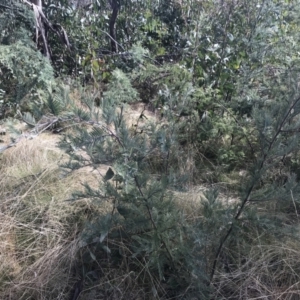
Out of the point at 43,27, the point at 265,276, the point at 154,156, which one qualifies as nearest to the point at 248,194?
the point at 265,276

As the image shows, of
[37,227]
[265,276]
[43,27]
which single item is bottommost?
[37,227]

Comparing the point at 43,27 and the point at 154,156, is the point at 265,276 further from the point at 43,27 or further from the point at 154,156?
the point at 43,27

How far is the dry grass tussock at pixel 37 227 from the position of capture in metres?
2.36


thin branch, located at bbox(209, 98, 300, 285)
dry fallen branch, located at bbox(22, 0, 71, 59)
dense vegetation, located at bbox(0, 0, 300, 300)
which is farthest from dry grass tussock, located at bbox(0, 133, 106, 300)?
dry fallen branch, located at bbox(22, 0, 71, 59)

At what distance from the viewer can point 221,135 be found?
3.41m

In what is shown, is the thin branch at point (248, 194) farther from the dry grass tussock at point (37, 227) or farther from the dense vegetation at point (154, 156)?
the dry grass tussock at point (37, 227)

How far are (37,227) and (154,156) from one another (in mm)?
976

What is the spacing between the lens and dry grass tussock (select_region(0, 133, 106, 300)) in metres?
2.36

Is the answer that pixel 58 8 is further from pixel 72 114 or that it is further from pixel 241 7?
pixel 72 114

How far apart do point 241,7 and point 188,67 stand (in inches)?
27.1

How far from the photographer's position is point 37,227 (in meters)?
2.66

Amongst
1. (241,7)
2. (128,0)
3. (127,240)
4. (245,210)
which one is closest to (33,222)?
(127,240)

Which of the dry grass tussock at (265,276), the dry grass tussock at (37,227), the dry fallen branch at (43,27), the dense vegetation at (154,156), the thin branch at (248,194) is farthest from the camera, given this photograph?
the dry fallen branch at (43,27)

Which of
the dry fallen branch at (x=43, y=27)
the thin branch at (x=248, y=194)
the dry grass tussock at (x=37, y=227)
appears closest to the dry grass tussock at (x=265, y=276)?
the thin branch at (x=248, y=194)
